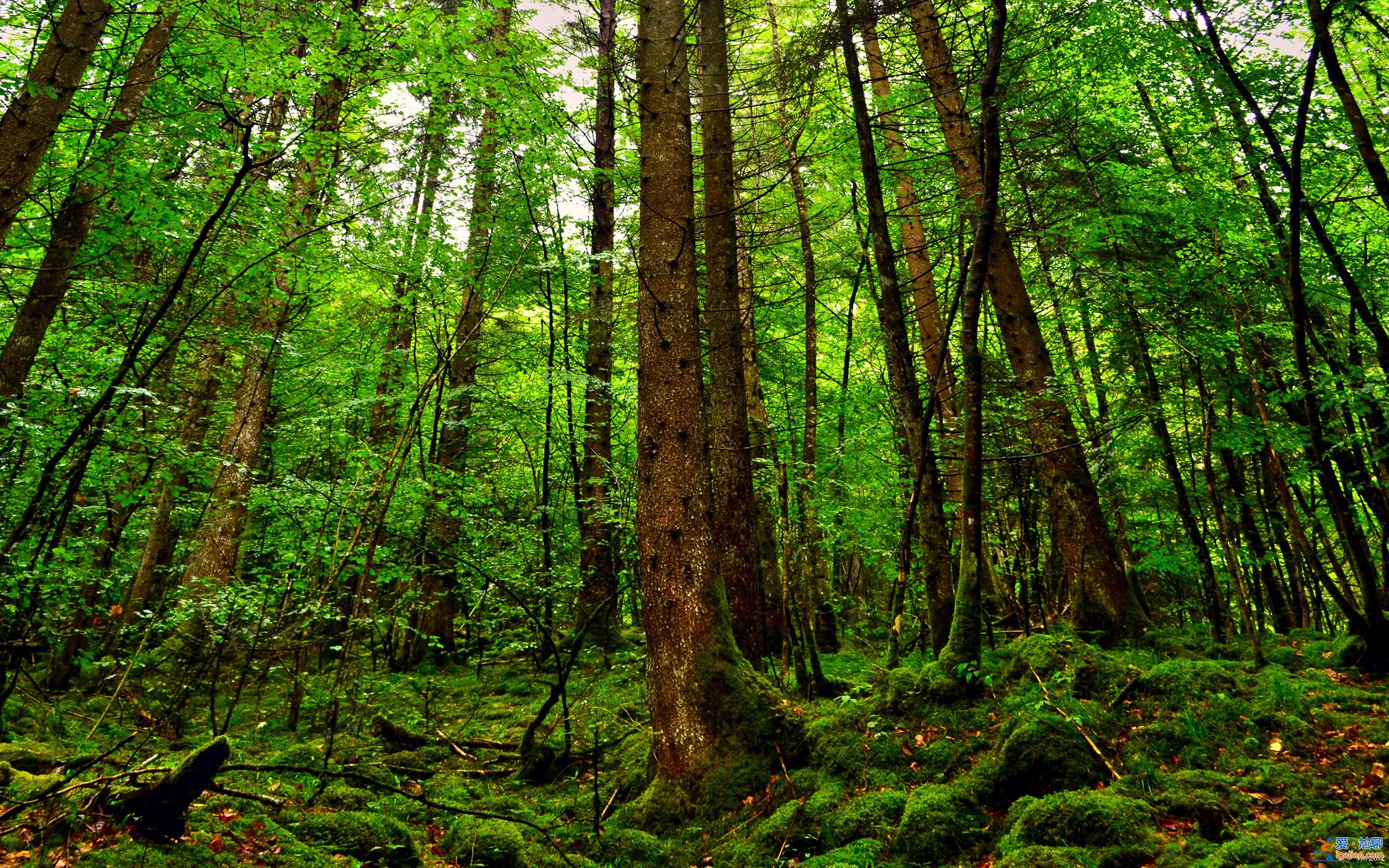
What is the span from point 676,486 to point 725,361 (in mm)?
2919

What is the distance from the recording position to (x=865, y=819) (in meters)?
3.65

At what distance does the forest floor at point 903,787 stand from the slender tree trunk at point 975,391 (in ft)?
1.19

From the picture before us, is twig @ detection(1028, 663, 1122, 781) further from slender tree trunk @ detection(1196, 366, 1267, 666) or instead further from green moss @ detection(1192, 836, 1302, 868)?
slender tree trunk @ detection(1196, 366, 1267, 666)

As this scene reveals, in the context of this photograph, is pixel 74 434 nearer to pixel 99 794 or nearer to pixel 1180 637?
pixel 99 794

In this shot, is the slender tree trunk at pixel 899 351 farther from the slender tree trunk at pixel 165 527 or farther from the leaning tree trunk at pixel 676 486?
the slender tree trunk at pixel 165 527

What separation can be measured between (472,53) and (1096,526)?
9.91m

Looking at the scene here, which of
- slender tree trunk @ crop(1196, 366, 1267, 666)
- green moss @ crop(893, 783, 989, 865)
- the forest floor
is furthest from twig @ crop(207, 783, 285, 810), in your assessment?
slender tree trunk @ crop(1196, 366, 1267, 666)

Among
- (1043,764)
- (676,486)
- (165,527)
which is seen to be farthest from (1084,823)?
(165,527)

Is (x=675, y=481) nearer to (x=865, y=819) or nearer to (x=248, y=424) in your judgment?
(x=865, y=819)

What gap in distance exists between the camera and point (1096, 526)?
23.2 ft

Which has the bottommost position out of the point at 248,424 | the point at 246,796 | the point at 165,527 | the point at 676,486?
the point at 246,796

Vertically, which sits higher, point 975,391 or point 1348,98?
point 1348,98

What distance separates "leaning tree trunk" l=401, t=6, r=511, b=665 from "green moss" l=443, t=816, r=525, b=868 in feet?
13.7

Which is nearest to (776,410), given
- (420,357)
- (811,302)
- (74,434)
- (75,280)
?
(811,302)
